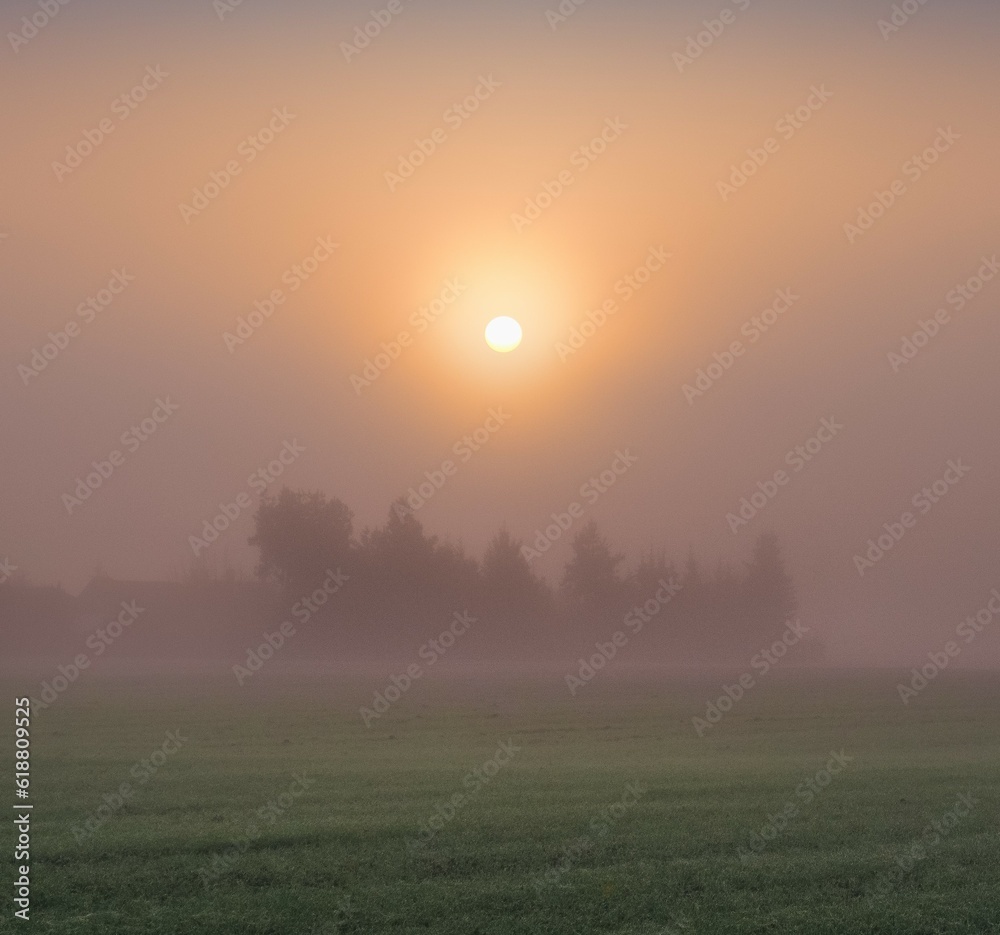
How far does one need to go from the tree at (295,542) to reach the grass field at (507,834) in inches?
3003

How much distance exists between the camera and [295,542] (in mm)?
111312

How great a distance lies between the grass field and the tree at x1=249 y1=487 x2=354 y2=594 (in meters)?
76.3

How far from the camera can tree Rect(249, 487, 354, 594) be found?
110875 millimetres

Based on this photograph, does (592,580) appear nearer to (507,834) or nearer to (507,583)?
(507,583)

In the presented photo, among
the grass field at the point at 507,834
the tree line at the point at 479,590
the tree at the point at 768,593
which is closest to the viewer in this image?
the grass field at the point at 507,834

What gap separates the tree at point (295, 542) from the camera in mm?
110875

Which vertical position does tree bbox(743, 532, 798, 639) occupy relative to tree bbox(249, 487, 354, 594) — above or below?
below

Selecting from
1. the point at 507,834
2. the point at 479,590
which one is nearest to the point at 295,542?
A: the point at 479,590

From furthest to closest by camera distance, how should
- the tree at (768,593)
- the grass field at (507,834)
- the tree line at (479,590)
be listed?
the tree at (768,593), the tree line at (479,590), the grass field at (507,834)

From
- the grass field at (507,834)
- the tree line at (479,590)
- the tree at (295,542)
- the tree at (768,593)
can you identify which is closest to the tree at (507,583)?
the tree line at (479,590)

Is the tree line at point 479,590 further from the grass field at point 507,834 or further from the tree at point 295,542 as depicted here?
the grass field at point 507,834

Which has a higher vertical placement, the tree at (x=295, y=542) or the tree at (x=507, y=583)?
the tree at (x=295, y=542)

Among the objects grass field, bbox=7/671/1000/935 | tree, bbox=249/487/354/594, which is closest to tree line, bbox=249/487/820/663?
tree, bbox=249/487/354/594

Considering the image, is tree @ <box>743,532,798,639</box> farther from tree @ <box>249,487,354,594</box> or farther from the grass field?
the grass field
